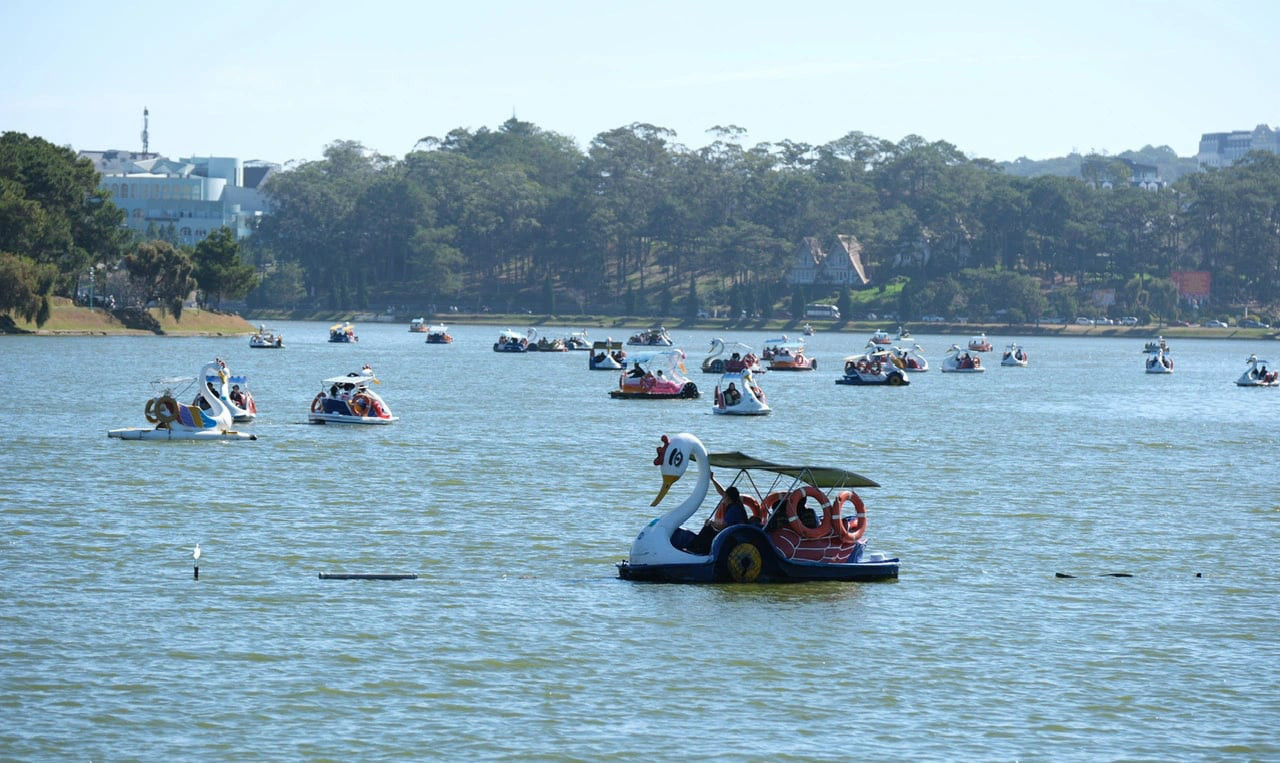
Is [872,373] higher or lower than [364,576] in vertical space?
higher

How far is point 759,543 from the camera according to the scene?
36031mm

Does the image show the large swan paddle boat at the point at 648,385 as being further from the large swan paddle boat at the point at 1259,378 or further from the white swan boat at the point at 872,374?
the large swan paddle boat at the point at 1259,378

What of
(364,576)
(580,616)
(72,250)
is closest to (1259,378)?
(72,250)

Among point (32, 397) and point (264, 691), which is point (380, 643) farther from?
A: point (32, 397)

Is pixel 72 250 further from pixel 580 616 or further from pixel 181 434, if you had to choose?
pixel 580 616

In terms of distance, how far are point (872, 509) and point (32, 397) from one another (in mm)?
54988

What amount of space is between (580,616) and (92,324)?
158m

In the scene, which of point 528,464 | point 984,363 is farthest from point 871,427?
point 984,363

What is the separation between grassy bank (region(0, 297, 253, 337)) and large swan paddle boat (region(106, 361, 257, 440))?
106277 mm

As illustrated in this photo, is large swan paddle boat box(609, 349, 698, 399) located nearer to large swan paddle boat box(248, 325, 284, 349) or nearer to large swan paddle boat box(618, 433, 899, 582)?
large swan paddle boat box(618, 433, 899, 582)

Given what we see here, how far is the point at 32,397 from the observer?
90688mm

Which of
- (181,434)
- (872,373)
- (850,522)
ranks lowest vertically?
(181,434)

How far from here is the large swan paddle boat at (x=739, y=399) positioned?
3600 inches

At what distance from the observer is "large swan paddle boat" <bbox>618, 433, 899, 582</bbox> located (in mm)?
35906
